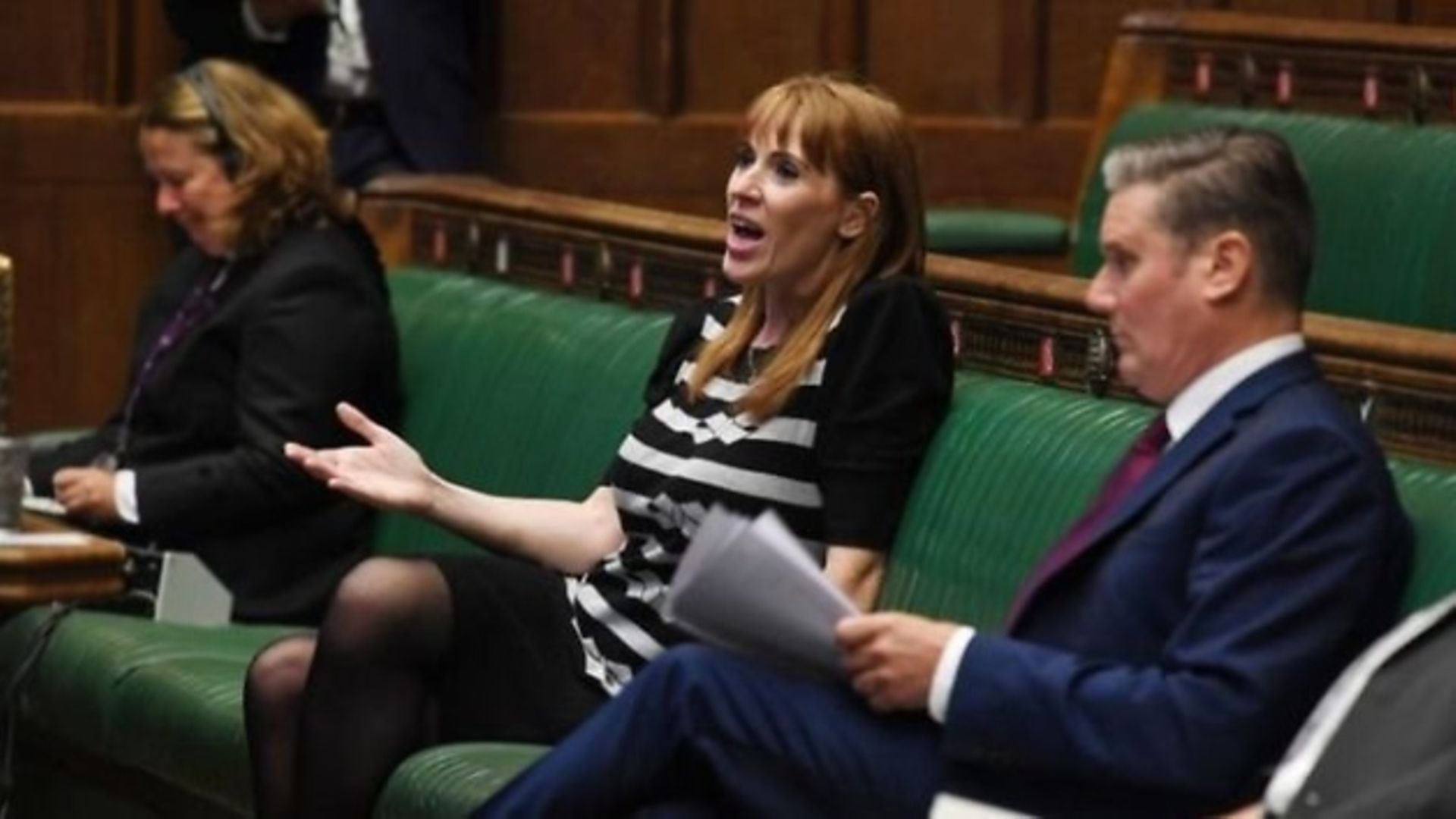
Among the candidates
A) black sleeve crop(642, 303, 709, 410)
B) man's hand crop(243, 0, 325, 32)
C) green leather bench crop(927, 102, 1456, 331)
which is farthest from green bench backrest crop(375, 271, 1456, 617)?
green leather bench crop(927, 102, 1456, 331)

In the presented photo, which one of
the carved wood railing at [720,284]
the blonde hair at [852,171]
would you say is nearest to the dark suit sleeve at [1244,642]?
the carved wood railing at [720,284]

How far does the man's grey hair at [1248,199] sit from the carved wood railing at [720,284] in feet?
0.98

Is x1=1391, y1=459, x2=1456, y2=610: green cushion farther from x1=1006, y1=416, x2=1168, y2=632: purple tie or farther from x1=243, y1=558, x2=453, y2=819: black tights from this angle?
x1=243, y1=558, x2=453, y2=819: black tights

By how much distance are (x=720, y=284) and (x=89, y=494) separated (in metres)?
1.00

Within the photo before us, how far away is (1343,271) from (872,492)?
78.4 inches

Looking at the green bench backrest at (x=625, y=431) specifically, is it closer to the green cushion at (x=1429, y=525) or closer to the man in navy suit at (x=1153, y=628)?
the green cushion at (x=1429, y=525)

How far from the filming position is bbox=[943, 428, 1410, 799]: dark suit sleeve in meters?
3.19

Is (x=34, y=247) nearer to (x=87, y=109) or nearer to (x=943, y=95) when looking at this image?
(x=87, y=109)

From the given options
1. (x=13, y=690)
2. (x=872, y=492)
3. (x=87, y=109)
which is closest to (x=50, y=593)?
(x=13, y=690)

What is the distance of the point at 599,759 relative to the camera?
11.6 feet

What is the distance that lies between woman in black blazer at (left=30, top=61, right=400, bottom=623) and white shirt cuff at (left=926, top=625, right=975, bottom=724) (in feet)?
6.64

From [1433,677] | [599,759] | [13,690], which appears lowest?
[13,690]

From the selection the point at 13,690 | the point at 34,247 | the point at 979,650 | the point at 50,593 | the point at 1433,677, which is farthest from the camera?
the point at 34,247

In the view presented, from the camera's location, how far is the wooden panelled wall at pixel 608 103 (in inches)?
284
